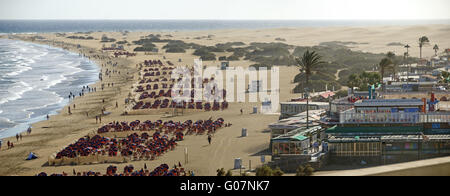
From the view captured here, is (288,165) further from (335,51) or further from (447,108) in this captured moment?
(335,51)

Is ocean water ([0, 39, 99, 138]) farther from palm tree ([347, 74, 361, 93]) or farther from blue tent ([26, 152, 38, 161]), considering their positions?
palm tree ([347, 74, 361, 93])

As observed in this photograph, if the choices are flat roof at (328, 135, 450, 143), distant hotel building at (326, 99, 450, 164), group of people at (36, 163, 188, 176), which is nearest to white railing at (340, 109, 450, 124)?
distant hotel building at (326, 99, 450, 164)

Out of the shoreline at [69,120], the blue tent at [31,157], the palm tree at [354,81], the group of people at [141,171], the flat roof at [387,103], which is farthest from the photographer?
the palm tree at [354,81]

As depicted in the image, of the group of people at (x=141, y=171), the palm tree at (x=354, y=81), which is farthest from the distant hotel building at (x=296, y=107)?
the group of people at (x=141, y=171)

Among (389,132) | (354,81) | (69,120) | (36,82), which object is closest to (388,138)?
(389,132)

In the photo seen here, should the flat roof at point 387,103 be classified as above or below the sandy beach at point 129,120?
above

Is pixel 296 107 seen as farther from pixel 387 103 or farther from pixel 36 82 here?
pixel 36 82

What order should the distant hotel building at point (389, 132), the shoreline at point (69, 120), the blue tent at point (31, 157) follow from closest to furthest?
the distant hotel building at point (389, 132) → the blue tent at point (31, 157) → the shoreline at point (69, 120)

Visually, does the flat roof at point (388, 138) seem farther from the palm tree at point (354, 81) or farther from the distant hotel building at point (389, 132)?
the palm tree at point (354, 81)
